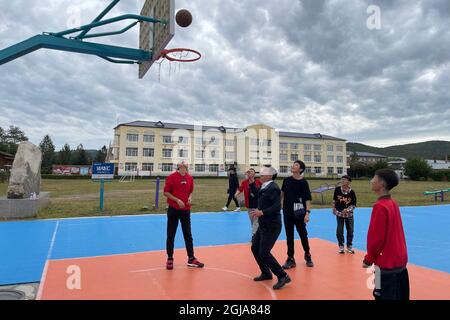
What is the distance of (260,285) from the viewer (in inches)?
186

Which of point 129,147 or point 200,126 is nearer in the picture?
point 129,147

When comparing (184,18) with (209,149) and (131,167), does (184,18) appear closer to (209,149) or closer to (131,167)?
(131,167)

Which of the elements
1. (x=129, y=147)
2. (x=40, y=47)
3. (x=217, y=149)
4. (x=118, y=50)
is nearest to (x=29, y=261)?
(x=40, y=47)

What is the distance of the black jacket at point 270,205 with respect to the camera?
4652 mm

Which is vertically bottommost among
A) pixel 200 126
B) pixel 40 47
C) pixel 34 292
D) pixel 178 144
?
pixel 34 292

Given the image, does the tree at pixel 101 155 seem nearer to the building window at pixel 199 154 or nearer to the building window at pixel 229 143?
the building window at pixel 199 154

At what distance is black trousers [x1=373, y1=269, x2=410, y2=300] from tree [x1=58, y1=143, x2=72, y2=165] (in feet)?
303

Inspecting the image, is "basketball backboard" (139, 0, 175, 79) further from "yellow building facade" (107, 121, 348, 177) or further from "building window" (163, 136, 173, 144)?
"building window" (163, 136, 173, 144)

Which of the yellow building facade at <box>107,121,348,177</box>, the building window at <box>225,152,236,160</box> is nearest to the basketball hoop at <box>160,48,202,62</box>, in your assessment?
the yellow building facade at <box>107,121,348,177</box>

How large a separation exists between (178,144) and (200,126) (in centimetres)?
664

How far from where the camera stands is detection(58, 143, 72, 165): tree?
84.7 m

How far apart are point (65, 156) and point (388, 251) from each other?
94841 mm
